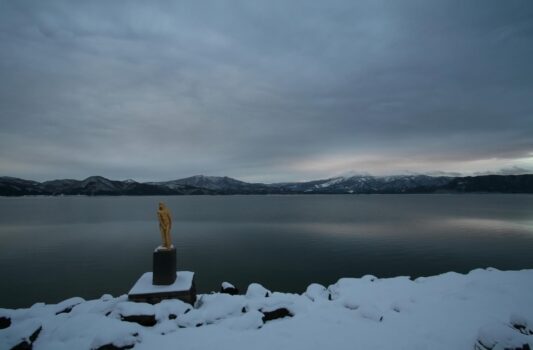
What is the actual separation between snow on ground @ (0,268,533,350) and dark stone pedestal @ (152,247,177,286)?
1.61m

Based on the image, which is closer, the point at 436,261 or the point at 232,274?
the point at 232,274

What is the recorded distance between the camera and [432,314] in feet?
32.4

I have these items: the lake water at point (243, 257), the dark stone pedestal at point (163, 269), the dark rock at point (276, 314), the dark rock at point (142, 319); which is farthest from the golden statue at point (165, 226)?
the lake water at point (243, 257)

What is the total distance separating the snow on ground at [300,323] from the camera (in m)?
7.75

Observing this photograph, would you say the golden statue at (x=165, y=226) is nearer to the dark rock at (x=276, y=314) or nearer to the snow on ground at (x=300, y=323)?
the snow on ground at (x=300, y=323)

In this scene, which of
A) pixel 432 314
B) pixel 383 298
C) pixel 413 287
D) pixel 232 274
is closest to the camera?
pixel 432 314

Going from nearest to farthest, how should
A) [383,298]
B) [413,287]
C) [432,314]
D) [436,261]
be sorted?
[432,314]
[383,298]
[413,287]
[436,261]

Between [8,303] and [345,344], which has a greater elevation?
[345,344]

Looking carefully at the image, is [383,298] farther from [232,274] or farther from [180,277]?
[232,274]

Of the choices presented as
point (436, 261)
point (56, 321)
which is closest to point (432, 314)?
point (56, 321)

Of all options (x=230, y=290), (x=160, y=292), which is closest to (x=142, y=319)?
(x=160, y=292)

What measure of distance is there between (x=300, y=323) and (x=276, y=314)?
0.95 metres

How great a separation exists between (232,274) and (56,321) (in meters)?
15.7

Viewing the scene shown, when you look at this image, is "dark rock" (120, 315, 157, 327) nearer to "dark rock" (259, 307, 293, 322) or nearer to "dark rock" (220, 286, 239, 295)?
"dark rock" (259, 307, 293, 322)
